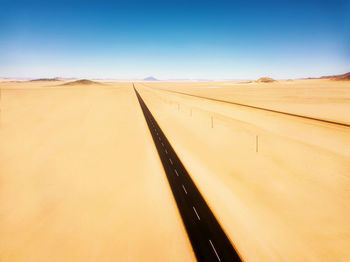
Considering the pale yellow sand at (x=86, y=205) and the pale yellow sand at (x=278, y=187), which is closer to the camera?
the pale yellow sand at (x=86, y=205)

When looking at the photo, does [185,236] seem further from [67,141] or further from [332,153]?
[67,141]

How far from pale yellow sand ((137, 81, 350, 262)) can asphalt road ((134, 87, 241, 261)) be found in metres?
0.38

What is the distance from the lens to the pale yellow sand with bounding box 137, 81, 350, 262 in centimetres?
659

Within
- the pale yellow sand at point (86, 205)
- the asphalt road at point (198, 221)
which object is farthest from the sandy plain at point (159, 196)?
the asphalt road at point (198, 221)

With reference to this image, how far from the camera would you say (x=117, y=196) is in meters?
9.53

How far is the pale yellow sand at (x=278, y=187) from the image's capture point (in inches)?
259

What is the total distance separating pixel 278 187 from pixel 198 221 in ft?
16.4

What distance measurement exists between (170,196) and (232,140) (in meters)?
10.5

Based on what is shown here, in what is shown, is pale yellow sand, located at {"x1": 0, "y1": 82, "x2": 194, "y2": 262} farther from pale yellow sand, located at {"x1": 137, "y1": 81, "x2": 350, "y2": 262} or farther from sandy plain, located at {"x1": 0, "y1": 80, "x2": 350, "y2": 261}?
pale yellow sand, located at {"x1": 137, "y1": 81, "x2": 350, "y2": 262}

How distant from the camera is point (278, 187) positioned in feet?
33.0

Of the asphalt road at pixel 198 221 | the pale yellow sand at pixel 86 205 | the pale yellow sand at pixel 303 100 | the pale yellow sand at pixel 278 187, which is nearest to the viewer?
the asphalt road at pixel 198 221

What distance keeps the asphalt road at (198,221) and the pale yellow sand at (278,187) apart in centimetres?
38

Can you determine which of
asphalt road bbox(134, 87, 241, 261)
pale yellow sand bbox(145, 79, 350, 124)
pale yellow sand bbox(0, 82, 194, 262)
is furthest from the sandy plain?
pale yellow sand bbox(145, 79, 350, 124)

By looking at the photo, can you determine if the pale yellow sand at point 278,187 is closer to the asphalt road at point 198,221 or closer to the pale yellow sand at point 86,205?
the asphalt road at point 198,221
